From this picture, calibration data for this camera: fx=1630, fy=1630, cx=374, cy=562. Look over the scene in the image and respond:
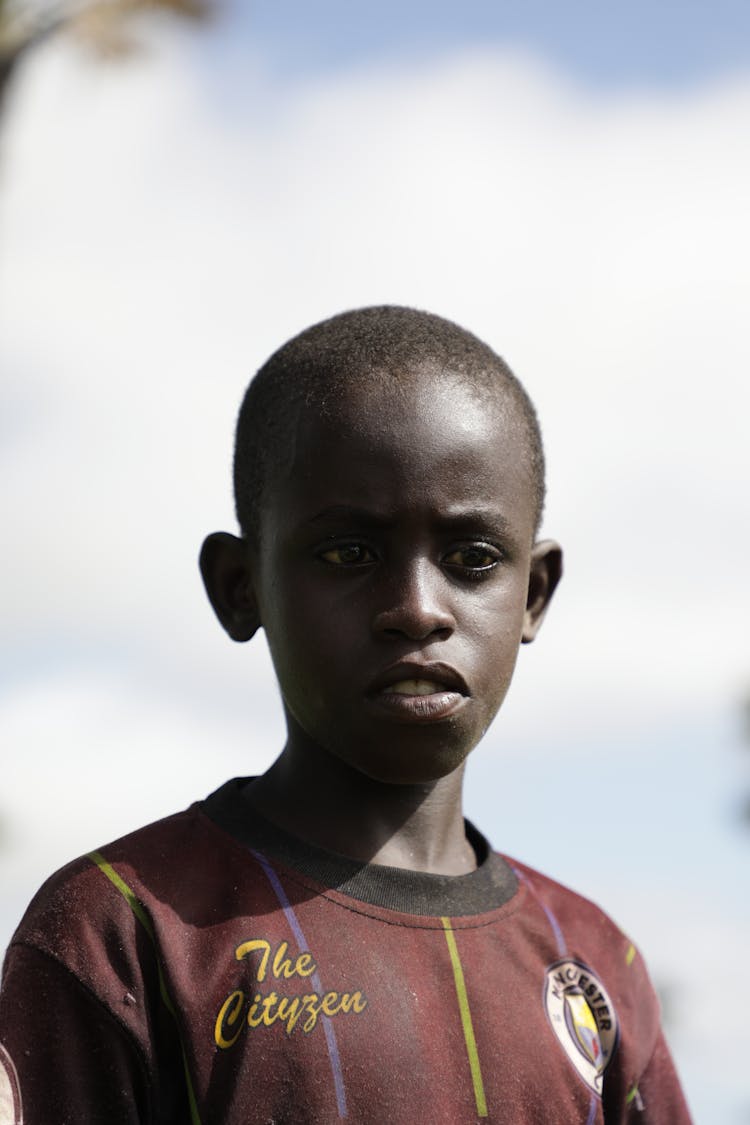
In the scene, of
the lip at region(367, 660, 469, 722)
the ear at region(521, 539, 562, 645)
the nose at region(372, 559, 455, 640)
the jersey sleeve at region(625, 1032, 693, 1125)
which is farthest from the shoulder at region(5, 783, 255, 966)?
the jersey sleeve at region(625, 1032, 693, 1125)

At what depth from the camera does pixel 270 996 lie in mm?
2852

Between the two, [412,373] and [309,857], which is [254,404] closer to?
[412,373]

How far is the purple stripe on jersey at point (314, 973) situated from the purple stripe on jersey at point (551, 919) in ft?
2.04

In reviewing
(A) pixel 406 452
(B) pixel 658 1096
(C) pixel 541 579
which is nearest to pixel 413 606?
(A) pixel 406 452

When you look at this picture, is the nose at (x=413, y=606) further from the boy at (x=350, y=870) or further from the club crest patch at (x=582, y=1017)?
the club crest patch at (x=582, y=1017)

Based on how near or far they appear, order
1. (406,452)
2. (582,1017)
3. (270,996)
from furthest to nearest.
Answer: (582,1017)
(406,452)
(270,996)

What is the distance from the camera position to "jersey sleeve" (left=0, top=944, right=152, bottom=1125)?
2.75 m

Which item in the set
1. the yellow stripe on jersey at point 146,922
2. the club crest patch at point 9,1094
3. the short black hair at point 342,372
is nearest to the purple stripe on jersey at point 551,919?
the short black hair at point 342,372

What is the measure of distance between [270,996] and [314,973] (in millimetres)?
92

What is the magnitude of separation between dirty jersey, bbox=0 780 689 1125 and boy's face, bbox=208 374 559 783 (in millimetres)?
275

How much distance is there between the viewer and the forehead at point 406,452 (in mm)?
2939

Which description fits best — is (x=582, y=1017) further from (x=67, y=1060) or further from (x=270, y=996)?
(x=67, y=1060)

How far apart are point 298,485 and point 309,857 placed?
2.27 feet

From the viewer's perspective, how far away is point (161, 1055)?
112 inches
